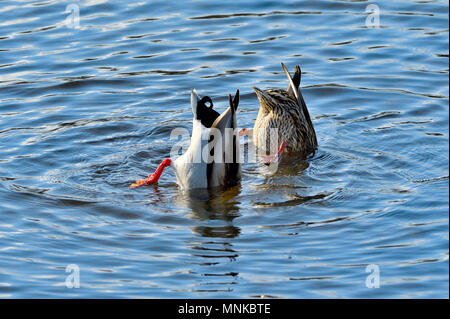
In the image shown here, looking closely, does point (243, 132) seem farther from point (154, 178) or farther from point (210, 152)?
point (210, 152)

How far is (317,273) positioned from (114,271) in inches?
69.7

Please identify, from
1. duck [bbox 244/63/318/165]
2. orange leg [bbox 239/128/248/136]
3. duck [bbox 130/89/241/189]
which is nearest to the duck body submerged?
duck [bbox 130/89/241/189]

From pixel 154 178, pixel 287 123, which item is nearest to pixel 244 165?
pixel 287 123

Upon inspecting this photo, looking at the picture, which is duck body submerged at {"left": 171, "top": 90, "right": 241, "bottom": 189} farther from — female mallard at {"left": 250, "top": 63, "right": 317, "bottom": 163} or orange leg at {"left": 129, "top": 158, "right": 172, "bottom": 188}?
female mallard at {"left": 250, "top": 63, "right": 317, "bottom": 163}

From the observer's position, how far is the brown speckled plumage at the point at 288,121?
10.5 m

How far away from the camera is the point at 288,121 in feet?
34.6

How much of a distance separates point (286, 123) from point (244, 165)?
0.86m

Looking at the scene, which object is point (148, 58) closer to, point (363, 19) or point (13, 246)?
point (363, 19)

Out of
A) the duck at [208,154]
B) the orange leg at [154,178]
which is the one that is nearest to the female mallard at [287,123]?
the duck at [208,154]

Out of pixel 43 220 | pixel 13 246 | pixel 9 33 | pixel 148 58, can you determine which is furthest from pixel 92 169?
pixel 9 33

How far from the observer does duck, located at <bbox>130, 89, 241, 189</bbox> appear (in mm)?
8727

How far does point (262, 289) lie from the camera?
6980 millimetres

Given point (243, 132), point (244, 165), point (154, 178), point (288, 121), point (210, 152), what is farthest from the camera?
point (243, 132)

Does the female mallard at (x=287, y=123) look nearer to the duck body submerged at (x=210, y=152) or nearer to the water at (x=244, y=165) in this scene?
the water at (x=244, y=165)
